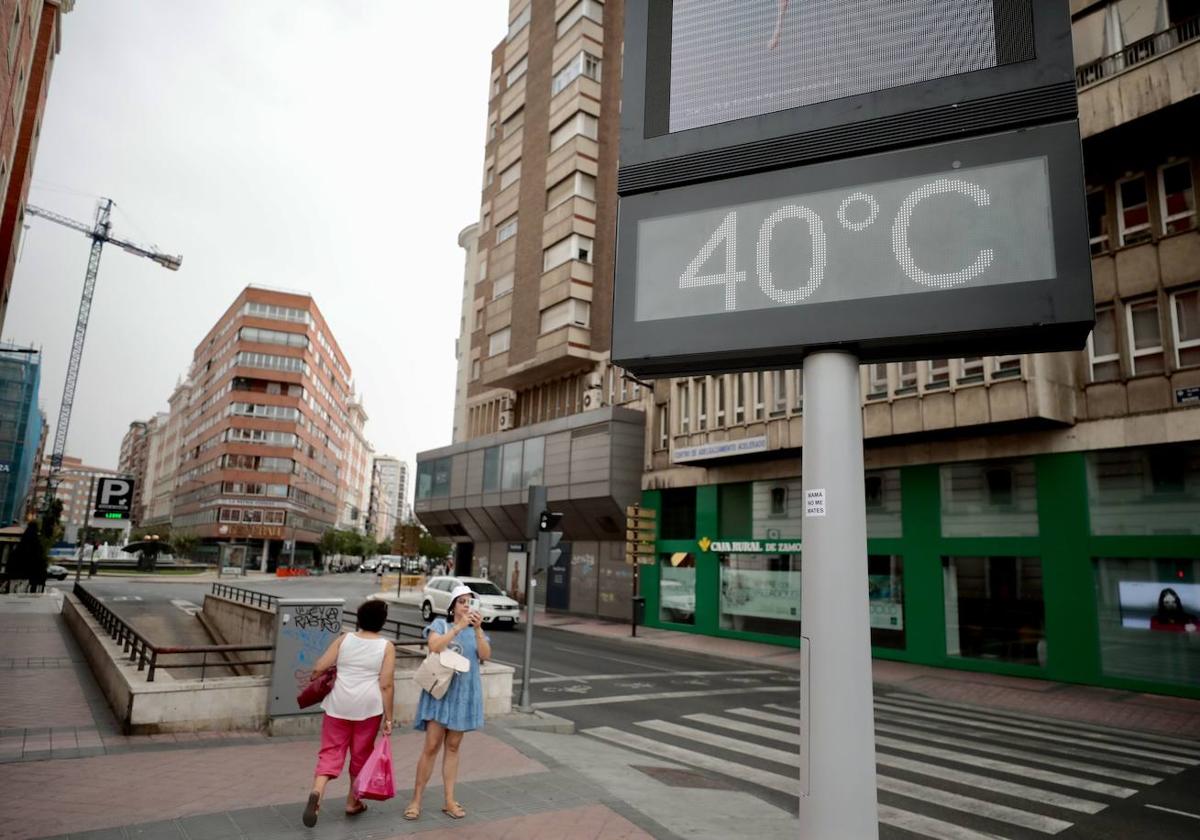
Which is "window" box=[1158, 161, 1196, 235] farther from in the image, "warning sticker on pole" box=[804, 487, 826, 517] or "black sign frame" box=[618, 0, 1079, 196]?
"warning sticker on pole" box=[804, 487, 826, 517]

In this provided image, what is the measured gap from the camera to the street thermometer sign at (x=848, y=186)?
12.6 ft

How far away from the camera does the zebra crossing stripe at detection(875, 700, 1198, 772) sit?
30.7ft

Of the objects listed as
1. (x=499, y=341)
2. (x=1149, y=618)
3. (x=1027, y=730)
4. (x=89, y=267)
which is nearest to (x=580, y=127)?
(x=499, y=341)

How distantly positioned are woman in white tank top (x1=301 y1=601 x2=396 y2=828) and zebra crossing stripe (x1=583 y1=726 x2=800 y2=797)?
153 inches

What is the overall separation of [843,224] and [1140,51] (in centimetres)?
1728

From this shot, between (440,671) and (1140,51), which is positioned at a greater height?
(1140,51)

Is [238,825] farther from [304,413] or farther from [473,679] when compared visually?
[304,413]

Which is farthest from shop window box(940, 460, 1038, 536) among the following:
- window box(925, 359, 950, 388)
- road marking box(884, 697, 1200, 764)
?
road marking box(884, 697, 1200, 764)

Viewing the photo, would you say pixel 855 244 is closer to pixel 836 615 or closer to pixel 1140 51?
pixel 836 615

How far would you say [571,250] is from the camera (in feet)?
116

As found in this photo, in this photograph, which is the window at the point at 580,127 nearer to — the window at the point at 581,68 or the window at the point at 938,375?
the window at the point at 581,68

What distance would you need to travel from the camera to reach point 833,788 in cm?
386

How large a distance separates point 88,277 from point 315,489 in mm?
48624

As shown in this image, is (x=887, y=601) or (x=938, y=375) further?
(x=887, y=601)
